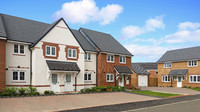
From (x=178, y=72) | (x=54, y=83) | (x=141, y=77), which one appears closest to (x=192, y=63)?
(x=178, y=72)

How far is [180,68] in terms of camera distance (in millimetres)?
39156

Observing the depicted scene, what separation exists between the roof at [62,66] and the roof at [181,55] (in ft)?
81.7

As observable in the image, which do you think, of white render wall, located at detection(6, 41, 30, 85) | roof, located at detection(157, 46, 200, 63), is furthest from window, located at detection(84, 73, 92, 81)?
roof, located at detection(157, 46, 200, 63)

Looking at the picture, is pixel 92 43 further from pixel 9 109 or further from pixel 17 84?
pixel 9 109

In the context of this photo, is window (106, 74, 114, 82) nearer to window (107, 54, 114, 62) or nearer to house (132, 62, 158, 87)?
window (107, 54, 114, 62)

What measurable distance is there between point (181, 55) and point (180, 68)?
10.1 feet

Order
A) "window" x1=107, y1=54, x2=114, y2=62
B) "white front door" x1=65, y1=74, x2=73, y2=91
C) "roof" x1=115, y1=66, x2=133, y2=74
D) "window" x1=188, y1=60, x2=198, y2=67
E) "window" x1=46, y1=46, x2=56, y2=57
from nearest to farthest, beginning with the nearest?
"window" x1=46, y1=46, x2=56, y2=57
"white front door" x1=65, y1=74, x2=73, y2=91
"roof" x1=115, y1=66, x2=133, y2=74
"window" x1=107, y1=54, x2=114, y2=62
"window" x1=188, y1=60, x2=198, y2=67

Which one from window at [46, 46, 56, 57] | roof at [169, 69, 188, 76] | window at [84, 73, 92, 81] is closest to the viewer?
window at [46, 46, 56, 57]

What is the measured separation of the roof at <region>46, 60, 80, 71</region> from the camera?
69.1 ft

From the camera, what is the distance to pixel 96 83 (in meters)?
27.4

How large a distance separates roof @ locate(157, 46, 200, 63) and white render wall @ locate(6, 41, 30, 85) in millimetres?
30138

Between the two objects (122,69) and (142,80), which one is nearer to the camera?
(122,69)

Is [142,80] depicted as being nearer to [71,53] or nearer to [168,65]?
[168,65]

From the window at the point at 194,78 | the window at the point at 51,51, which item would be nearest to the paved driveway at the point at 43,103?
the window at the point at 51,51
